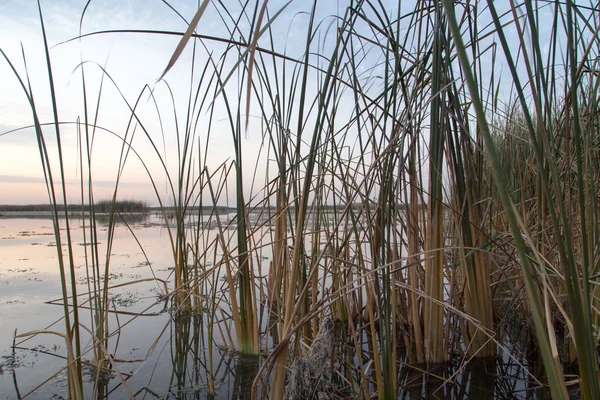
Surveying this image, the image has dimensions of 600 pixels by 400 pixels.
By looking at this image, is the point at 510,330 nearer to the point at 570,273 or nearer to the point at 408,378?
the point at 408,378

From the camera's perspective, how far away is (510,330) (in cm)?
192

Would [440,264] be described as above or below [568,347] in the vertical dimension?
above

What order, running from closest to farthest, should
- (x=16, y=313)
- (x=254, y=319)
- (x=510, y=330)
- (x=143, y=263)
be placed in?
(x=254, y=319) < (x=510, y=330) < (x=16, y=313) < (x=143, y=263)

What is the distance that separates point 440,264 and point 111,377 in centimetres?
124

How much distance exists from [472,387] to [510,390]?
0.11 metres

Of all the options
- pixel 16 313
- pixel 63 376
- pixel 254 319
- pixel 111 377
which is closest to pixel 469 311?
pixel 254 319

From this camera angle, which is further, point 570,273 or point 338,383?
point 338,383

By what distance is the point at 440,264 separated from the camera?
4.53 ft

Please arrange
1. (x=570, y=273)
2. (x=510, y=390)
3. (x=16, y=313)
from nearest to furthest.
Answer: (x=570, y=273) → (x=510, y=390) → (x=16, y=313)

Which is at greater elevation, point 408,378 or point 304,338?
point 304,338

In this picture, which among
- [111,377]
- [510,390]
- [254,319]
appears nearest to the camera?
[510,390]

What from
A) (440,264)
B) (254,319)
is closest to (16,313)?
(254,319)

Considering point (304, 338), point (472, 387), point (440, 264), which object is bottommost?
point (472, 387)

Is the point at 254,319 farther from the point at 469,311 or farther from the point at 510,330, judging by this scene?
the point at 510,330
